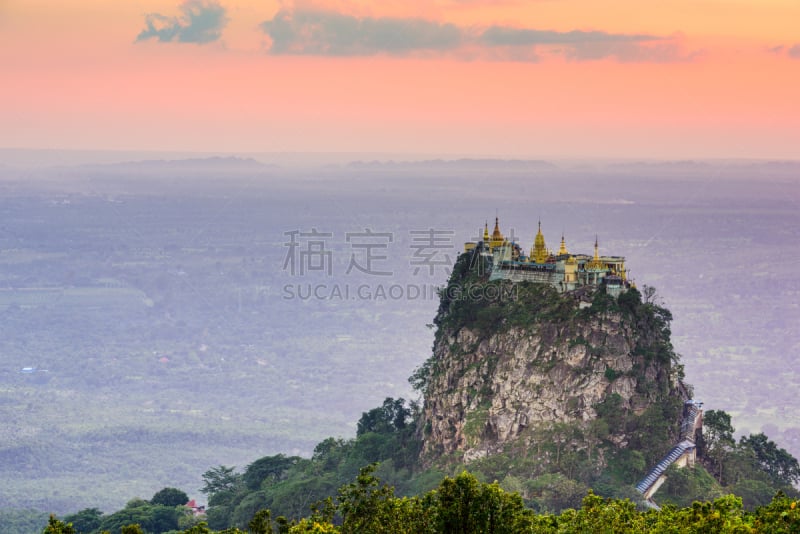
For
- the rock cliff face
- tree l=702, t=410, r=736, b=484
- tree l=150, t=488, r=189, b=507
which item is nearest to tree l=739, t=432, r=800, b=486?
tree l=702, t=410, r=736, b=484

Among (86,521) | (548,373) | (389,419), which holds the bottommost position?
(86,521)

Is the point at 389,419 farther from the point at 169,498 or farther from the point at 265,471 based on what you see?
the point at 169,498

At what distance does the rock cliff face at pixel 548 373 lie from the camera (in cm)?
5669

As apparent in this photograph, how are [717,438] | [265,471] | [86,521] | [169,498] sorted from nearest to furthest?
[717,438] < [86,521] < [169,498] < [265,471]

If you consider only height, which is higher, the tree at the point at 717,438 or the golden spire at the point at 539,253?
the golden spire at the point at 539,253

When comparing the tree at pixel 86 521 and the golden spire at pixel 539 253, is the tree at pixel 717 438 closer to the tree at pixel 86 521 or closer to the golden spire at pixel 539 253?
the golden spire at pixel 539 253

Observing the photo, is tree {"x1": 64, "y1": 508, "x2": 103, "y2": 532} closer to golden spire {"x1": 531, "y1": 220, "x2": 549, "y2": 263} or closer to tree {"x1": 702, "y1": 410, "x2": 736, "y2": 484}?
golden spire {"x1": 531, "y1": 220, "x2": 549, "y2": 263}

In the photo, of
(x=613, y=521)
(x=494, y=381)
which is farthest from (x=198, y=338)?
(x=613, y=521)

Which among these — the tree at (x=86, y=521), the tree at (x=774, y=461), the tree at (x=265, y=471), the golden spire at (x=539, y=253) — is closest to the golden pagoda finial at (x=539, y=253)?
the golden spire at (x=539, y=253)

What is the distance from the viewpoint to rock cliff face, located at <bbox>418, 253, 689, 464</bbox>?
5669cm

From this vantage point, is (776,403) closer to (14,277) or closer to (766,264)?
Answer: (766,264)

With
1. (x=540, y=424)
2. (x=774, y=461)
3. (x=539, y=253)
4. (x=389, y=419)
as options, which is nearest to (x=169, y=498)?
(x=389, y=419)

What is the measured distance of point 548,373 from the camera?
188 feet

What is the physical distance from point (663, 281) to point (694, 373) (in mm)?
43861
